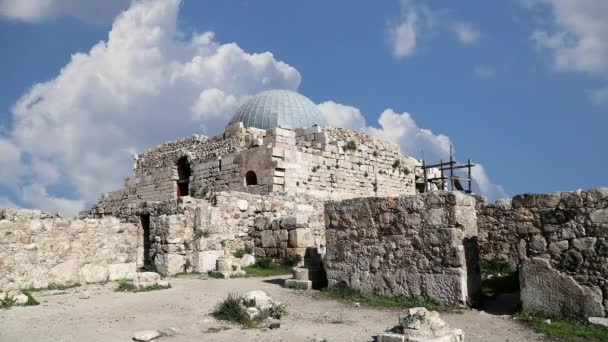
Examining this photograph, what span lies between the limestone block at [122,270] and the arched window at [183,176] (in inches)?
410

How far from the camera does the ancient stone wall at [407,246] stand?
7.09 metres

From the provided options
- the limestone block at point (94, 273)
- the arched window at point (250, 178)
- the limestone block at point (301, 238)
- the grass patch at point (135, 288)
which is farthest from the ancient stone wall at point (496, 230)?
the limestone block at point (94, 273)

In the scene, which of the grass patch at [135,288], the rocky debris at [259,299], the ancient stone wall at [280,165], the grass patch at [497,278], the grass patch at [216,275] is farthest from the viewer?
the ancient stone wall at [280,165]

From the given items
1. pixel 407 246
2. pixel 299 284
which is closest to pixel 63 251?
pixel 299 284

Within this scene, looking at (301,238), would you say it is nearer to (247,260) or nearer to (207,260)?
(247,260)

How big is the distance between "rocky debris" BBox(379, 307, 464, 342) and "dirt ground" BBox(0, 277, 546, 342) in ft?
1.57

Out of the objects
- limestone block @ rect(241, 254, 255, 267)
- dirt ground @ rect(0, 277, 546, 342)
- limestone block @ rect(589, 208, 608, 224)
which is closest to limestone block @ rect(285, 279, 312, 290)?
dirt ground @ rect(0, 277, 546, 342)

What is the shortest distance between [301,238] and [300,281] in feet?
8.71

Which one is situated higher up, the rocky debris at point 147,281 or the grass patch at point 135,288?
the rocky debris at point 147,281

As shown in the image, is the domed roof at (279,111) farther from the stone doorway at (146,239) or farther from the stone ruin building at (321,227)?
the stone doorway at (146,239)

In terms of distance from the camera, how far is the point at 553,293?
20.3 ft

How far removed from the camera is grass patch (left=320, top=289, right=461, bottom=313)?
23.0ft

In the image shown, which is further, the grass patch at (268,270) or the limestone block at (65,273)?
the grass patch at (268,270)

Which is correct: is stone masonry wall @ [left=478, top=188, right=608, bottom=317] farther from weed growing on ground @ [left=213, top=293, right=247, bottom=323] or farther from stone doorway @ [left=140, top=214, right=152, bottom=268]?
stone doorway @ [left=140, top=214, right=152, bottom=268]
